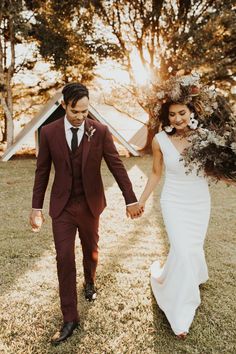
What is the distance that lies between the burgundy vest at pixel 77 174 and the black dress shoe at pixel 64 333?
1.31m

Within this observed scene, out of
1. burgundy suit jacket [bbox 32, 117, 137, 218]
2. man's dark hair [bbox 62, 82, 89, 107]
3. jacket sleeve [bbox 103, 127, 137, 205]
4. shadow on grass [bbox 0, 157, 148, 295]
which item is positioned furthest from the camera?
shadow on grass [bbox 0, 157, 148, 295]

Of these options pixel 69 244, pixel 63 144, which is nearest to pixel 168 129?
pixel 63 144

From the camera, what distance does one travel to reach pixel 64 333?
3867 millimetres

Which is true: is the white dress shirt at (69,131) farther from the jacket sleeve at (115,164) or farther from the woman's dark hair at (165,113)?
the woman's dark hair at (165,113)

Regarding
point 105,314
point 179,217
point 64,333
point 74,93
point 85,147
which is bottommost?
point 105,314

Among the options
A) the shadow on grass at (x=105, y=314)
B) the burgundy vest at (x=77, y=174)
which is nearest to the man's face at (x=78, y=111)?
the burgundy vest at (x=77, y=174)

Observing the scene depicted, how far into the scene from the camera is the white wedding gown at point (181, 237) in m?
3.87

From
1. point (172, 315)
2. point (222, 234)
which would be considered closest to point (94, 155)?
point (172, 315)

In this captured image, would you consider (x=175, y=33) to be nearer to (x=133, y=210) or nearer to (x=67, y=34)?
(x=67, y=34)

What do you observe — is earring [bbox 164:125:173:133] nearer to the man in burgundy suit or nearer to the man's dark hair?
the man in burgundy suit

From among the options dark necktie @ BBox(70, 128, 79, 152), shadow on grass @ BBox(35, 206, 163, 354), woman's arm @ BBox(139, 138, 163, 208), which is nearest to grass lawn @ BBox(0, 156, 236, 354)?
shadow on grass @ BBox(35, 206, 163, 354)

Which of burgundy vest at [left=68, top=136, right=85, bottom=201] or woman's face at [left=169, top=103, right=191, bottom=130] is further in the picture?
woman's face at [left=169, top=103, right=191, bottom=130]

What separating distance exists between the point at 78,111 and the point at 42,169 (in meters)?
0.74

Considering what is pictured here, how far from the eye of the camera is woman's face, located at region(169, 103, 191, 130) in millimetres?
4199
